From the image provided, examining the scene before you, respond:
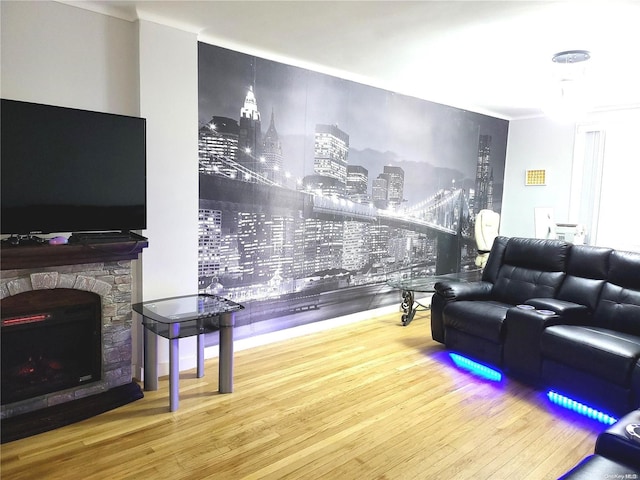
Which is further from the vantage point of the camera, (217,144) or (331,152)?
(331,152)

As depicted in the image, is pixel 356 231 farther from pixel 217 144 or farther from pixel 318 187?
pixel 217 144

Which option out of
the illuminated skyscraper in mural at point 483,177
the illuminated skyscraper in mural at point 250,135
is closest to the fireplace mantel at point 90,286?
the illuminated skyscraper in mural at point 250,135

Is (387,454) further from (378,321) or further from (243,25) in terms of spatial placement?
(243,25)

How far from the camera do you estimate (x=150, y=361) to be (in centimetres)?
311

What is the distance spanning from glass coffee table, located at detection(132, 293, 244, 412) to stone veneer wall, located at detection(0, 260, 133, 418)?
140 mm

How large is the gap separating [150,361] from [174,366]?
421 millimetres

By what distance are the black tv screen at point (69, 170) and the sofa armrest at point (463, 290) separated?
2.60m

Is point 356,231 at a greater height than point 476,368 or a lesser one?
greater

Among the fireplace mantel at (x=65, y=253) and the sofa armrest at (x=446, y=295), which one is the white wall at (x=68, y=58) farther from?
the sofa armrest at (x=446, y=295)

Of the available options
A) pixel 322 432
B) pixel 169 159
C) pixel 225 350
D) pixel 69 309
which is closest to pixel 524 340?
pixel 322 432

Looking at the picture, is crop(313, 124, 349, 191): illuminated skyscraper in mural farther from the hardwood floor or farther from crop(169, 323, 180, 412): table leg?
crop(169, 323, 180, 412): table leg

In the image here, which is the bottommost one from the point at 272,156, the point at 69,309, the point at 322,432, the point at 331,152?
the point at 322,432

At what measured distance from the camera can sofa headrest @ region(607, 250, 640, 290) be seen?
3.37m

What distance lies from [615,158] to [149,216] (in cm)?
555
